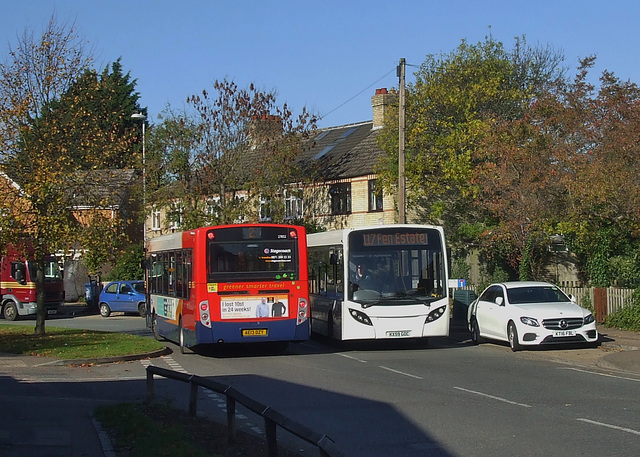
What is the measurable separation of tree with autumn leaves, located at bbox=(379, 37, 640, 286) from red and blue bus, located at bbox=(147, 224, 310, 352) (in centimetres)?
932

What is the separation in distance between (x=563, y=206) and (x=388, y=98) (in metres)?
20.1

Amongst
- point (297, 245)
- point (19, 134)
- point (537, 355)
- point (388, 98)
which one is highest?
point (388, 98)

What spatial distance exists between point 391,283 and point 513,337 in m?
3.11

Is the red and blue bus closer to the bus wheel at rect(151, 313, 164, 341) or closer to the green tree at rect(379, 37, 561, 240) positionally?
the bus wheel at rect(151, 313, 164, 341)

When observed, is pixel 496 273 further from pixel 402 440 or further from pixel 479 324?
pixel 402 440

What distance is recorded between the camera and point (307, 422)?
10602mm

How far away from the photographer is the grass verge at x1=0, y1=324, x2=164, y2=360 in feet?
64.3

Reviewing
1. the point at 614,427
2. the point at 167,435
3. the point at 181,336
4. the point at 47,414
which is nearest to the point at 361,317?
the point at 181,336

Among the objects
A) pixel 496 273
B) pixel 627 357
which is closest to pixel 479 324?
pixel 627 357

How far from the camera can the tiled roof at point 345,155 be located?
4375cm

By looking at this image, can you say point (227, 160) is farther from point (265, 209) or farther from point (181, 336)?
point (181, 336)

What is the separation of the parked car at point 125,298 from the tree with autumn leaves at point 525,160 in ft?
40.8

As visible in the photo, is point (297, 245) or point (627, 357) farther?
point (297, 245)

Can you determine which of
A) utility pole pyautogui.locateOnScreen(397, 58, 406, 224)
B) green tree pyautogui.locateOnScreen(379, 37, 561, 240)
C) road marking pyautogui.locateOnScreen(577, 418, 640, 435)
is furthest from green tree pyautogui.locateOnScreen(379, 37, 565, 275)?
road marking pyautogui.locateOnScreen(577, 418, 640, 435)
